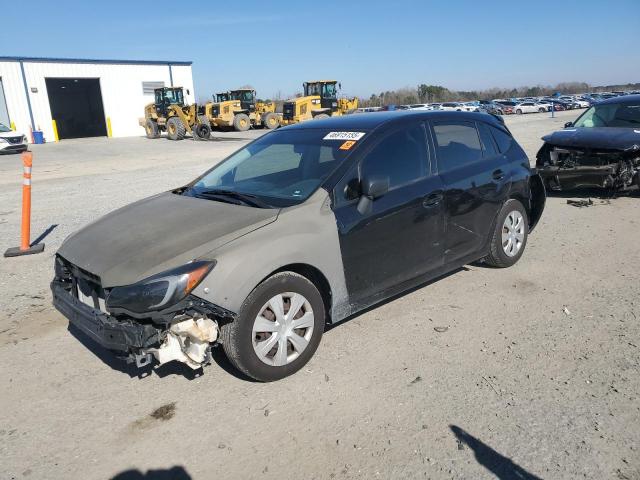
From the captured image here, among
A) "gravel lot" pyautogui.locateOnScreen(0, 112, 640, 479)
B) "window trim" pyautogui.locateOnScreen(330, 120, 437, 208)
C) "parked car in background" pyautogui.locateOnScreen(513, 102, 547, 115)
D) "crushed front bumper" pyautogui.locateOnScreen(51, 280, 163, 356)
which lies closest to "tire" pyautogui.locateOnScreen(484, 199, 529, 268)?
"gravel lot" pyautogui.locateOnScreen(0, 112, 640, 479)

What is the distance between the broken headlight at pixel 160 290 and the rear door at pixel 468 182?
233 centimetres

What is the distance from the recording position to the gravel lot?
2.64 meters

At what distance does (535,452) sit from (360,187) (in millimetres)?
2039

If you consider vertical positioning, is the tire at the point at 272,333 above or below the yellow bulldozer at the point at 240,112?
below

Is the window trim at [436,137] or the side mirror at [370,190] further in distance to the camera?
the window trim at [436,137]

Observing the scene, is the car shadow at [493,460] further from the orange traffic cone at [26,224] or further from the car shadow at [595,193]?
the car shadow at [595,193]

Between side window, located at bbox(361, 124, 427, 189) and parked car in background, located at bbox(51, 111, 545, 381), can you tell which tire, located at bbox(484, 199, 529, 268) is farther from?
side window, located at bbox(361, 124, 427, 189)

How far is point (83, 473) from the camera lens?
2617 millimetres

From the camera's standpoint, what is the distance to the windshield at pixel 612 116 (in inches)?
344

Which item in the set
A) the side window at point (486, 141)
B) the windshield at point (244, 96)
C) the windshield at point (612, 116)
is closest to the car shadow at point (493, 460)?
the side window at point (486, 141)

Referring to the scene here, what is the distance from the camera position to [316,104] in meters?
32.7

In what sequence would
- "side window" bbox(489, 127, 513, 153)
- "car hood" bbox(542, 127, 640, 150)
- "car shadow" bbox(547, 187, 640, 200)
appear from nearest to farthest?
"side window" bbox(489, 127, 513, 153), "car hood" bbox(542, 127, 640, 150), "car shadow" bbox(547, 187, 640, 200)

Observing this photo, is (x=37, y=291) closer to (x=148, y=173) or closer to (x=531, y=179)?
(x=531, y=179)

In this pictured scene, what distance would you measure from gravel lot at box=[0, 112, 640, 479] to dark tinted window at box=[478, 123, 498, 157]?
127 cm
